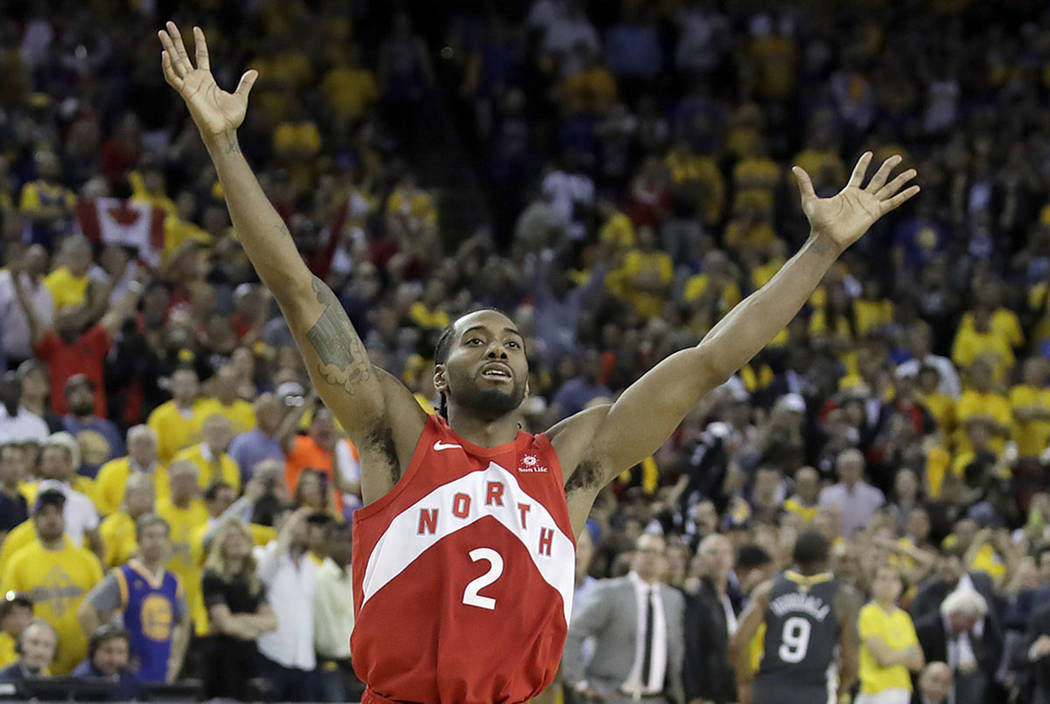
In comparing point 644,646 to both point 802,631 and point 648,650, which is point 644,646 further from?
point 802,631

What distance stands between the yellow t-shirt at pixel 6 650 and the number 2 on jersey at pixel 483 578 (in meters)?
6.06

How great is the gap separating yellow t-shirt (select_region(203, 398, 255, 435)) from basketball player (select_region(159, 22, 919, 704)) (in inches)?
308

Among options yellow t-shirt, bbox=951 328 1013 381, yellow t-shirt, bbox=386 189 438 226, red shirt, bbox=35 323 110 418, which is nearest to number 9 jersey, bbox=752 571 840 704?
red shirt, bbox=35 323 110 418

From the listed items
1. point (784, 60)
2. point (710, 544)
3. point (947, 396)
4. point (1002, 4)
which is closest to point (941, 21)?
point (1002, 4)

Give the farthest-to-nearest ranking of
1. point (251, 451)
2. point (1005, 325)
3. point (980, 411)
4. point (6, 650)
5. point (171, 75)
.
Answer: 1. point (1005, 325)
2. point (980, 411)
3. point (251, 451)
4. point (6, 650)
5. point (171, 75)

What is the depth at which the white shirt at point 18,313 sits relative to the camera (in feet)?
42.2

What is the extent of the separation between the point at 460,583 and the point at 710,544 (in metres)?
7.21

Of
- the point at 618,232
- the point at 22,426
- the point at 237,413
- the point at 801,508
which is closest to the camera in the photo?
the point at 22,426

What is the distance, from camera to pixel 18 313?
42.3ft

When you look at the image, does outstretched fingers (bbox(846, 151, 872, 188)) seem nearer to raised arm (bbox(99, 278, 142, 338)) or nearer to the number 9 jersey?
the number 9 jersey

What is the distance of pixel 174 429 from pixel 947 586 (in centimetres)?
531

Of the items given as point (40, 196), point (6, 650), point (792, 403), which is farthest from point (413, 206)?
point (6, 650)

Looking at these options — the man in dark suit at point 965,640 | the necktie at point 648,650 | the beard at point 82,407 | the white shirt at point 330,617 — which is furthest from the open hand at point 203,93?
the man in dark suit at point 965,640

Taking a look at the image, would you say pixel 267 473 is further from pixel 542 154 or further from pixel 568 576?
pixel 542 154
